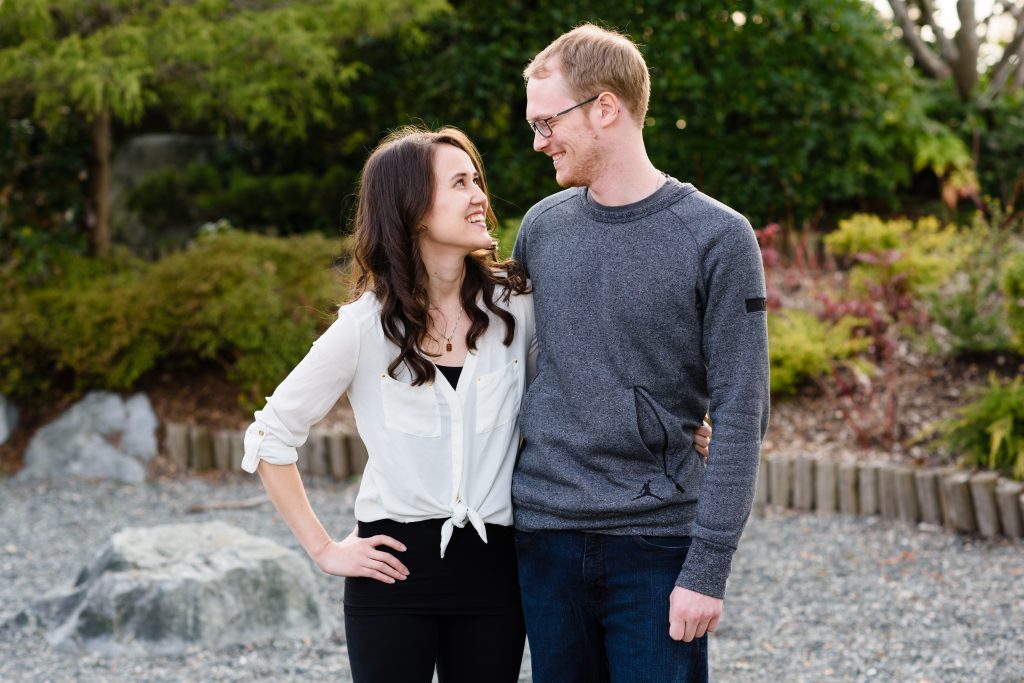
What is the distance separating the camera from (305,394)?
6.56 ft

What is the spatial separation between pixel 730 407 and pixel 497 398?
466 mm

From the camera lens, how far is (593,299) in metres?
1.94

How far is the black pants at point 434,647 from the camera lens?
6.49 ft

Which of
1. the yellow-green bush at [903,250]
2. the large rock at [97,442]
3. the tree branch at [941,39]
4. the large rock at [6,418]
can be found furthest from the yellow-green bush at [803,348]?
the tree branch at [941,39]

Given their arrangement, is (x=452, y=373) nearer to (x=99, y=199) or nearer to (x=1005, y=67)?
(x=99, y=199)

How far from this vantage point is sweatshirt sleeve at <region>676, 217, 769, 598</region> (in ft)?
5.91

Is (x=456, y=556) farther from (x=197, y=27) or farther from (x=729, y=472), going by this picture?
(x=197, y=27)

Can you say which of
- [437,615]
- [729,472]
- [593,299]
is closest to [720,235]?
[593,299]

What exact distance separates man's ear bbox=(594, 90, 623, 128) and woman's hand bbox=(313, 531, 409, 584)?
0.88 metres

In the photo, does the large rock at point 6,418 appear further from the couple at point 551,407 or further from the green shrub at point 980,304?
the green shrub at point 980,304

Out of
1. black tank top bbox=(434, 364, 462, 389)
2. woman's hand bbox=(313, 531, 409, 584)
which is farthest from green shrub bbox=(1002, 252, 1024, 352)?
woman's hand bbox=(313, 531, 409, 584)

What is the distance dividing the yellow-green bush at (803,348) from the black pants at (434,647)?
362 centimetres

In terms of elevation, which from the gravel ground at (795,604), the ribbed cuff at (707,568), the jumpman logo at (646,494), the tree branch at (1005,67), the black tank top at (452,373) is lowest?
the gravel ground at (795,604)

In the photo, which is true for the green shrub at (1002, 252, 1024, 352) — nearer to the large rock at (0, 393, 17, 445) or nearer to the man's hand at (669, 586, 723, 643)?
the man's hand at (669, 586, 723, 643)
